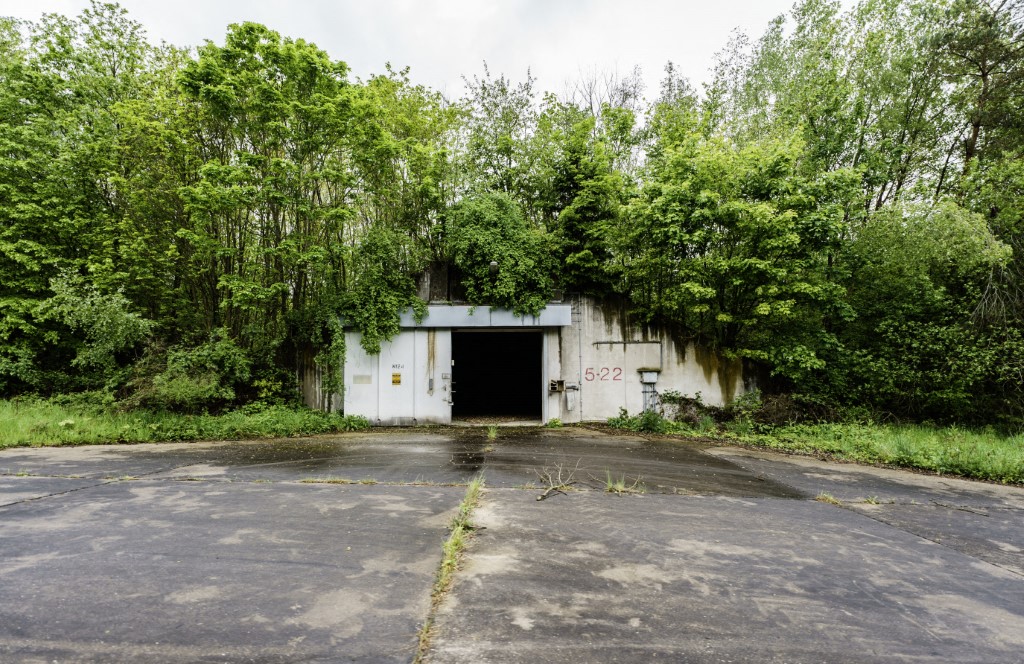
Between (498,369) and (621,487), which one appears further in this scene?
(498,369)

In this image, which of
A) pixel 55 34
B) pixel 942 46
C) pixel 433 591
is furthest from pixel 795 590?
pixel 55 34

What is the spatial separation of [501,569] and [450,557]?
0.45 m

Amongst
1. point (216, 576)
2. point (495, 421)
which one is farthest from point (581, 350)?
point (216, 576)

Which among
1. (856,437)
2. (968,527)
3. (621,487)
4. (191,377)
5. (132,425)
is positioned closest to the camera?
(968,527)

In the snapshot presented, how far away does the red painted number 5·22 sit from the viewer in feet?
40.2

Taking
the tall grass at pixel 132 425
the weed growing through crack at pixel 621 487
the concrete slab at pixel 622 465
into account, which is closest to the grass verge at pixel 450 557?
the concrete slab at pixel 622 465

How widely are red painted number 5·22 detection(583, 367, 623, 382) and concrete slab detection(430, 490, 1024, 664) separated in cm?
717

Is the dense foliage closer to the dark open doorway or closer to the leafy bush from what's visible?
the leafy bush

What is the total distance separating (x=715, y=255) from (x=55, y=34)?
730 inches

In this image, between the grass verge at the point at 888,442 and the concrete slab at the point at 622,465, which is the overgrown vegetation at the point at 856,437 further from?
the concrete slab at the point at 622,465

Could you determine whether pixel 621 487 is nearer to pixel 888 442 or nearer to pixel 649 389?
pixel 649 389

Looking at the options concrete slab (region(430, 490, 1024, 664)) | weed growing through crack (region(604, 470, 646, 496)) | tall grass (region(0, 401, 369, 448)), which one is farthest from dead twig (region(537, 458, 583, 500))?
tall grass (region(0, 401, 369, 448))

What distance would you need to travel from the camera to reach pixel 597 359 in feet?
40.4

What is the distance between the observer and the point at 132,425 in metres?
9.62
